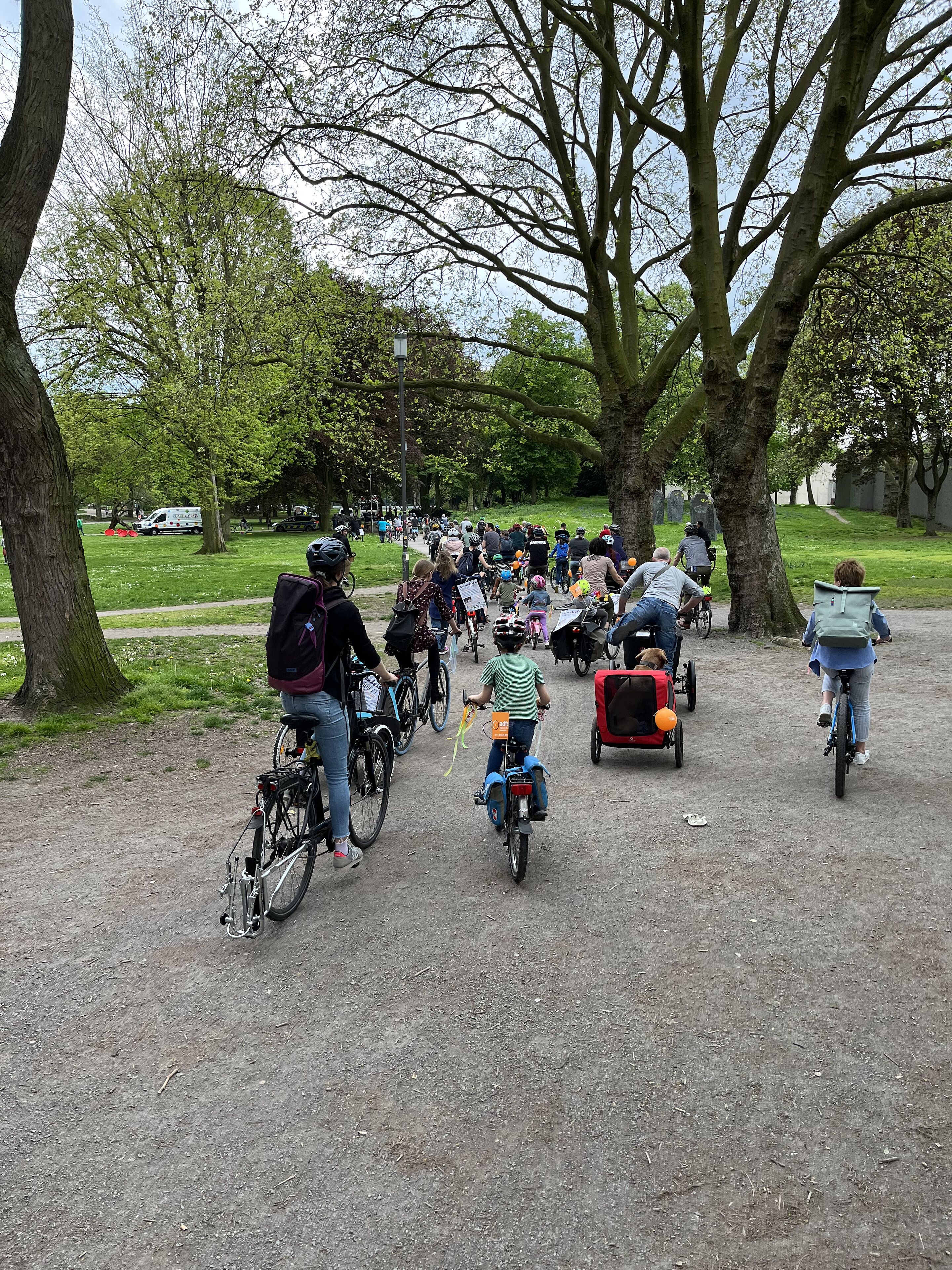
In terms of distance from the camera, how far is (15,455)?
343 inches

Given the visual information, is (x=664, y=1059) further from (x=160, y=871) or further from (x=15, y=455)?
(x=15, y=455)

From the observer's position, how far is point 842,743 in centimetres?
654

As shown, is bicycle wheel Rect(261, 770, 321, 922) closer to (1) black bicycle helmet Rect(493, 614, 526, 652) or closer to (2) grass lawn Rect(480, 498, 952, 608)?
(1) black bicycle helmet Rect(493, 614, 526, 652)

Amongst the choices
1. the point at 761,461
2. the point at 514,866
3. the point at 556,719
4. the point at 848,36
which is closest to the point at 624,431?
the point at 761,461

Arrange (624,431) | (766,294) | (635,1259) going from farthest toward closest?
(624,431), (766,294), (635,1259)

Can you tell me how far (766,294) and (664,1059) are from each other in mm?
15237

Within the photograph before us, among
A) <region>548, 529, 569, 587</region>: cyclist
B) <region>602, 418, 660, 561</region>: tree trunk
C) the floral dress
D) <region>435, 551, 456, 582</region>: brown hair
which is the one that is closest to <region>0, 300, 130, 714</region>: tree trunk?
the floral dress

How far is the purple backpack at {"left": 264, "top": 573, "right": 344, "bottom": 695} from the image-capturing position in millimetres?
4676

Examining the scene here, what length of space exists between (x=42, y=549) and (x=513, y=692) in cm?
592

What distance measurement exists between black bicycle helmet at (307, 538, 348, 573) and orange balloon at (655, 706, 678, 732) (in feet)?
10.7

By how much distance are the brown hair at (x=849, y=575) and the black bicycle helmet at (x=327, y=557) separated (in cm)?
396

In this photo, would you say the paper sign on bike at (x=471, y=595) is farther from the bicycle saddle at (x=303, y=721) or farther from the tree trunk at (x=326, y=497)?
the tree trunk at (x=326, y=497)

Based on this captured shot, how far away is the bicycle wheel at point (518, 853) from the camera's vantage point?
5.16 m

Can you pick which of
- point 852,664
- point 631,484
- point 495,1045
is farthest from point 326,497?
point 495,1045
